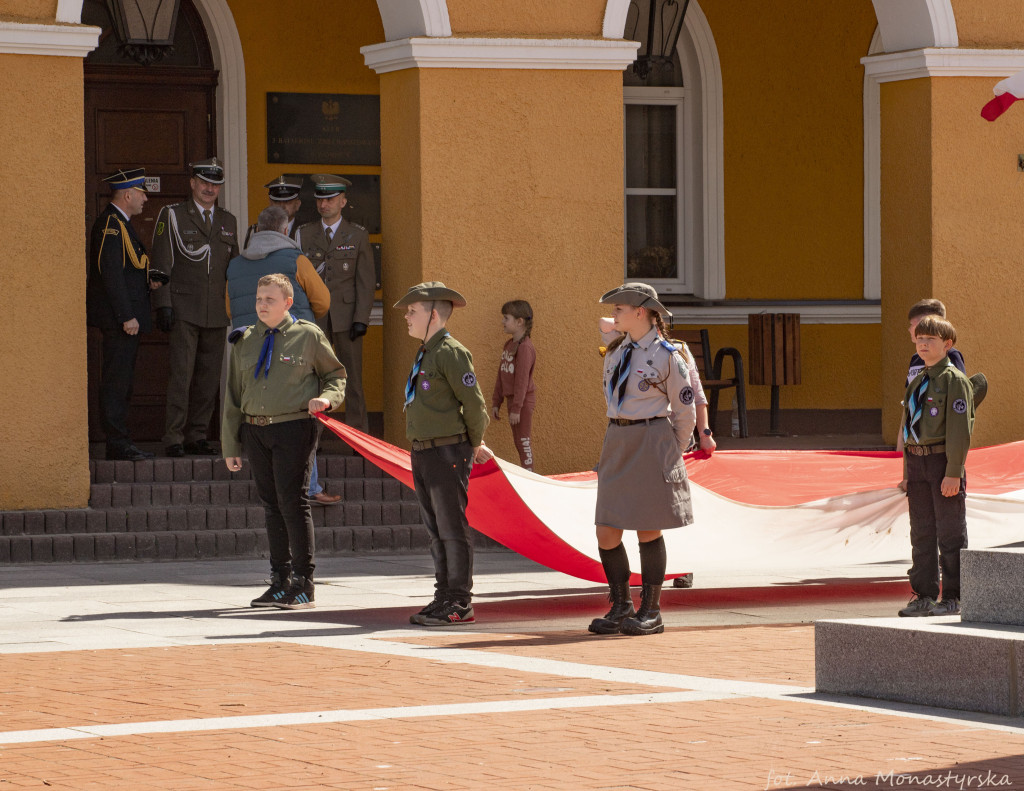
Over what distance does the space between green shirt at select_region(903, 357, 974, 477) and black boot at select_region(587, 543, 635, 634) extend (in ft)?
5.52

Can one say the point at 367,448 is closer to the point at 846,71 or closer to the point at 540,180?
the point at 540,180

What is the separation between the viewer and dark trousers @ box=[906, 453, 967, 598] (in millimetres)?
9727

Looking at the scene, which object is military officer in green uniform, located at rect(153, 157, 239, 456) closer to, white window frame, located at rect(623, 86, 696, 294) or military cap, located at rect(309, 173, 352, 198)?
military cap, located at rect(309, 173, 352, 198)

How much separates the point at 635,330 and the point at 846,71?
32.4 feet

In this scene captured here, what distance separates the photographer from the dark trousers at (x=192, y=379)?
13.9 metres

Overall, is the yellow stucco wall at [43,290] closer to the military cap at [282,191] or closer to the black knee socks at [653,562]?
the military cap at [282,191]

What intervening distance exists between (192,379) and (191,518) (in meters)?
1.58

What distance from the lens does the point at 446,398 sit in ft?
32.1

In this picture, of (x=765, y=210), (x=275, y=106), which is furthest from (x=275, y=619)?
(x=765, y=210)

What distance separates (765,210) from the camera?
60.2ft

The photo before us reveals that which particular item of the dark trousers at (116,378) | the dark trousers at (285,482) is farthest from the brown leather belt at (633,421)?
the dark trousers at (116,378)

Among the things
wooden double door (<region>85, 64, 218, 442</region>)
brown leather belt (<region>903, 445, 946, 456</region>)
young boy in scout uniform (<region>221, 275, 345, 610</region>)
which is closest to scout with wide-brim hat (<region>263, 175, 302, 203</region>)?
wooden double door (<region>85, 64, 218, 442</region>)

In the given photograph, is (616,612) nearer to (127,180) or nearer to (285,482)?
(285,482)

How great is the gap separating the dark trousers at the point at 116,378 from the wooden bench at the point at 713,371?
17.1 feet
